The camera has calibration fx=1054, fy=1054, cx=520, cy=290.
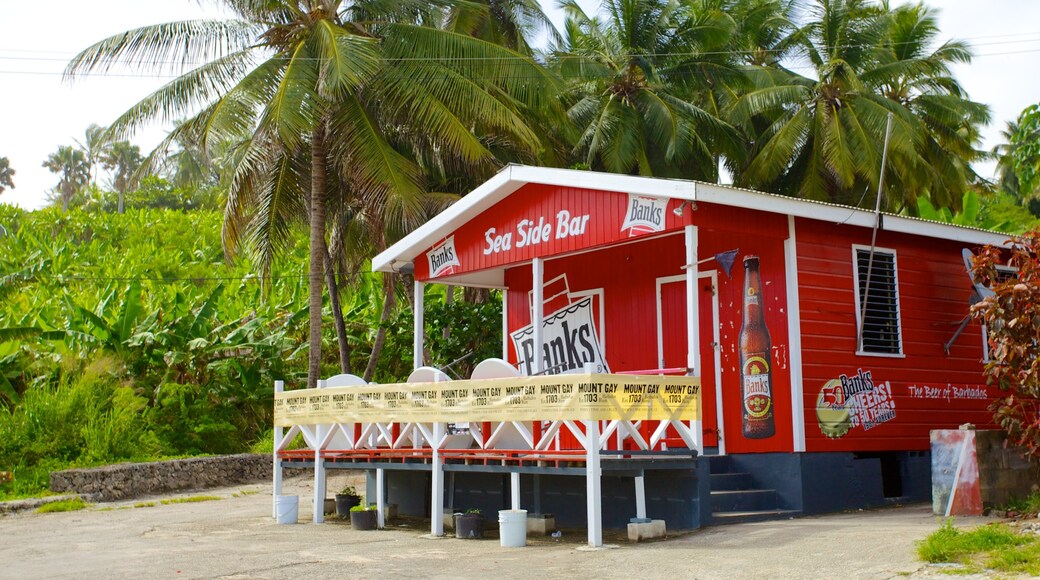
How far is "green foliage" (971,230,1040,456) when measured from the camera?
32.9 feet

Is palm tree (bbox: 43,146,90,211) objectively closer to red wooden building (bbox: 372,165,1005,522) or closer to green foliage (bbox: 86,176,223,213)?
green foliage (bbox: 86,176,223,213)

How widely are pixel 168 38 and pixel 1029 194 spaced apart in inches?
1466

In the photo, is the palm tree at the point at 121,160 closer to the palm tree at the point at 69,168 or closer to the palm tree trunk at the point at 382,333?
the palm tree at the point at 69,168

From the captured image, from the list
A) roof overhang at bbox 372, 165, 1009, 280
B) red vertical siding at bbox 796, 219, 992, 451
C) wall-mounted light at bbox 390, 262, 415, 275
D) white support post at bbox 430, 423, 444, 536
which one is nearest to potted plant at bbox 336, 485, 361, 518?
white support post at bbox 430, 423, 444, 536

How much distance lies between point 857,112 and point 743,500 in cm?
2190

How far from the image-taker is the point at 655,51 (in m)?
32.1

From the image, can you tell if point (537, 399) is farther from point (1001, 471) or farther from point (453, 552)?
point (1001, 471)

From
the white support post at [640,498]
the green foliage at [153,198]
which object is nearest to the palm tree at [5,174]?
the green foliage at [153,198]

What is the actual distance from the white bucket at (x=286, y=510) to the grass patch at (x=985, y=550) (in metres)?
8.11

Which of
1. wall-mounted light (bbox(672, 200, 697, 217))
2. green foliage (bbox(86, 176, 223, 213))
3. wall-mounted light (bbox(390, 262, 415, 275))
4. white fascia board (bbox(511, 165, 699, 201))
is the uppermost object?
green foliage (bbox(86, 176, 223, 213))

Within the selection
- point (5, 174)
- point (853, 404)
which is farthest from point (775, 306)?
point (5, 174)

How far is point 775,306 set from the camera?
492 inches

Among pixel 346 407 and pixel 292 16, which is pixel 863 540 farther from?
pixel 292 16

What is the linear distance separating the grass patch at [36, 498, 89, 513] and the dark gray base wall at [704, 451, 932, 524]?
34.8 feet
